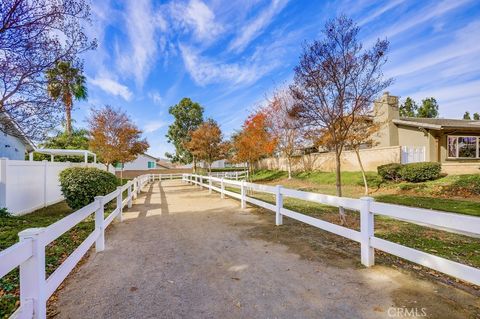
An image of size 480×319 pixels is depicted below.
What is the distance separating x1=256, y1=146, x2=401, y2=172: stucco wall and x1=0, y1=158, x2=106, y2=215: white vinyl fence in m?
20.2

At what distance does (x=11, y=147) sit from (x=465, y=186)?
25.8 metres

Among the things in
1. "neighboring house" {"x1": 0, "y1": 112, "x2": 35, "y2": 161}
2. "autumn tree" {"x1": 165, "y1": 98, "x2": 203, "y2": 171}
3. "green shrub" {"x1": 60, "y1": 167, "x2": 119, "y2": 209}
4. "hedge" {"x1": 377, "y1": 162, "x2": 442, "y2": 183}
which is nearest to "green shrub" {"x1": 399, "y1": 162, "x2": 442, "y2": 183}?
"hedge" {"x1": 377, "y1": 162, "x2": 442, "y2": 183}

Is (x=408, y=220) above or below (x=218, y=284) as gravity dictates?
above

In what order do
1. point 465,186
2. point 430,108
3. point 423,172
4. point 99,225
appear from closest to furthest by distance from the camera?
point 99,225 → point 465,186 → point 423,172 → point 430,108

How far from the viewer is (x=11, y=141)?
16.6 metres

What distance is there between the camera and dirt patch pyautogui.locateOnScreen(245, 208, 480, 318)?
289cm

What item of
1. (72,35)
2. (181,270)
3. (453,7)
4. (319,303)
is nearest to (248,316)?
A: (319,303)

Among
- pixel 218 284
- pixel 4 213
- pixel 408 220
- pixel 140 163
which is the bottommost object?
pixel 218 284

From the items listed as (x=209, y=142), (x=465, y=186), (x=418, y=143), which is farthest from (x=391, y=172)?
(x=209, y=142)

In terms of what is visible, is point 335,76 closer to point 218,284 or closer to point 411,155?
point 218,284

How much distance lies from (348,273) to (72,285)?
3996 mm

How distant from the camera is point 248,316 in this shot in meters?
2.82

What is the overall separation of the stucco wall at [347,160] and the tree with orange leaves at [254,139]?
476 cm

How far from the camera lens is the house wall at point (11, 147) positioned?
15414mm
